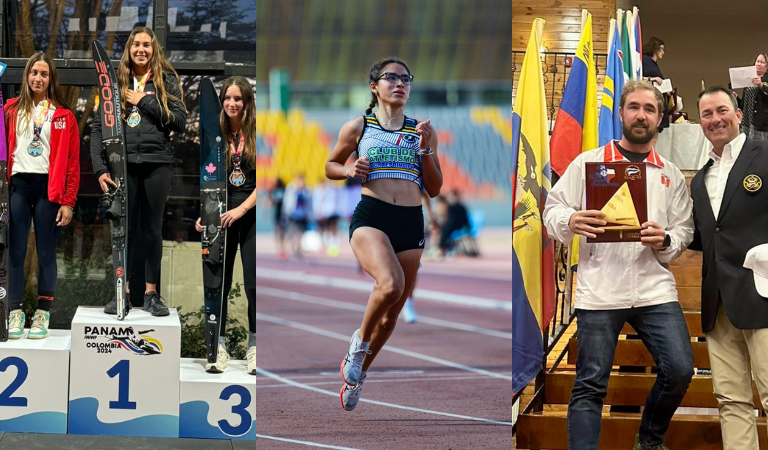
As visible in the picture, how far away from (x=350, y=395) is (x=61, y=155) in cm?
255

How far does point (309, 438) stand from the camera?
269cm

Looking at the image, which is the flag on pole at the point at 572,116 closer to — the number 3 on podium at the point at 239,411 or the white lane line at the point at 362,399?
the white lane line at the point at 362,399

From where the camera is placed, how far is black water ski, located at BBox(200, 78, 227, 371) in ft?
14.2

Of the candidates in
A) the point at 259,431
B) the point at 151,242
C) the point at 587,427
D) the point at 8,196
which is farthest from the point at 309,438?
the point at 8,196

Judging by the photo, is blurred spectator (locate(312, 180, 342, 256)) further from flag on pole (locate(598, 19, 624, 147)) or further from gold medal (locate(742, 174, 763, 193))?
flag on pole (locate(598, 19, 624, 147))

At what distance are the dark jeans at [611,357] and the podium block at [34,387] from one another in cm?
265

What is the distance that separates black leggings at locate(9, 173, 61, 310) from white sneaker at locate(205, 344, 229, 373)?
980mm

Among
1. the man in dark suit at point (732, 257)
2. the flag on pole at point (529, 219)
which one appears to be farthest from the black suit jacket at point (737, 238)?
the flag on pole at point (529, 219)

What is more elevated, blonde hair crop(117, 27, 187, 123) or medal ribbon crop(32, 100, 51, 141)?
blonde hair crop(117, 27, 187, 123)

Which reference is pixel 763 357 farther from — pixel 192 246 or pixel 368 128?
pixel 192 246

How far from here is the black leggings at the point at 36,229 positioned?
4496 millimetres

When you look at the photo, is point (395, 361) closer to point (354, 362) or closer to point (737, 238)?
point (354, 362)

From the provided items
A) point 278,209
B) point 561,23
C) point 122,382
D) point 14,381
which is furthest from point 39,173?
point 561,23

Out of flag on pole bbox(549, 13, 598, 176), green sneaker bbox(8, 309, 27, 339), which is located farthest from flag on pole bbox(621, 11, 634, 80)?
green sneaker bbox(8, 309, 27, 339)
